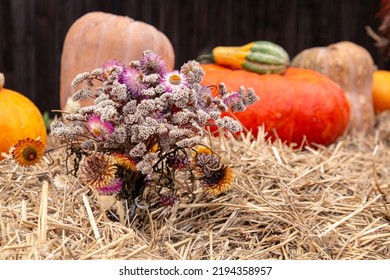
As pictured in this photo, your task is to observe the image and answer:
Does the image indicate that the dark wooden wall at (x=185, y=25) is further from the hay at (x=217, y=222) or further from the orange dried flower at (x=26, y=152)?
the orange dried flower at (x=26, y=152)

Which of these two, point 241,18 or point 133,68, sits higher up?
point 133,68

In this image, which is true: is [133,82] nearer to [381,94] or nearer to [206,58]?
[206,58]

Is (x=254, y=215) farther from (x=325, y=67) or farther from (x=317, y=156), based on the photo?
(x=325, y=67)

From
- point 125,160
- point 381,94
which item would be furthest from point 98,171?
point 381,94

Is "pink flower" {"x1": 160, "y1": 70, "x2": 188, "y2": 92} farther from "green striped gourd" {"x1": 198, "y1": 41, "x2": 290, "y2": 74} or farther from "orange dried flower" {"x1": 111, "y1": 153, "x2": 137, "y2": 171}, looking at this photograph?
"green striped gourd" {"x1": 198, "y1": 41, "x2": 290, "y2": 74}

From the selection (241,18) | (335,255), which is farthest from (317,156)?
(241,18)

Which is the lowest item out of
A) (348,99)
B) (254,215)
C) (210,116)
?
(348,99)

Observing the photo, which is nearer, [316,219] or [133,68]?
[133,68]

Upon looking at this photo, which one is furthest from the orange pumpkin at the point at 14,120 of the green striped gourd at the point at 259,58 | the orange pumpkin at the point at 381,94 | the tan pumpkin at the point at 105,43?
the orange pumpkin at the point at 381,94
